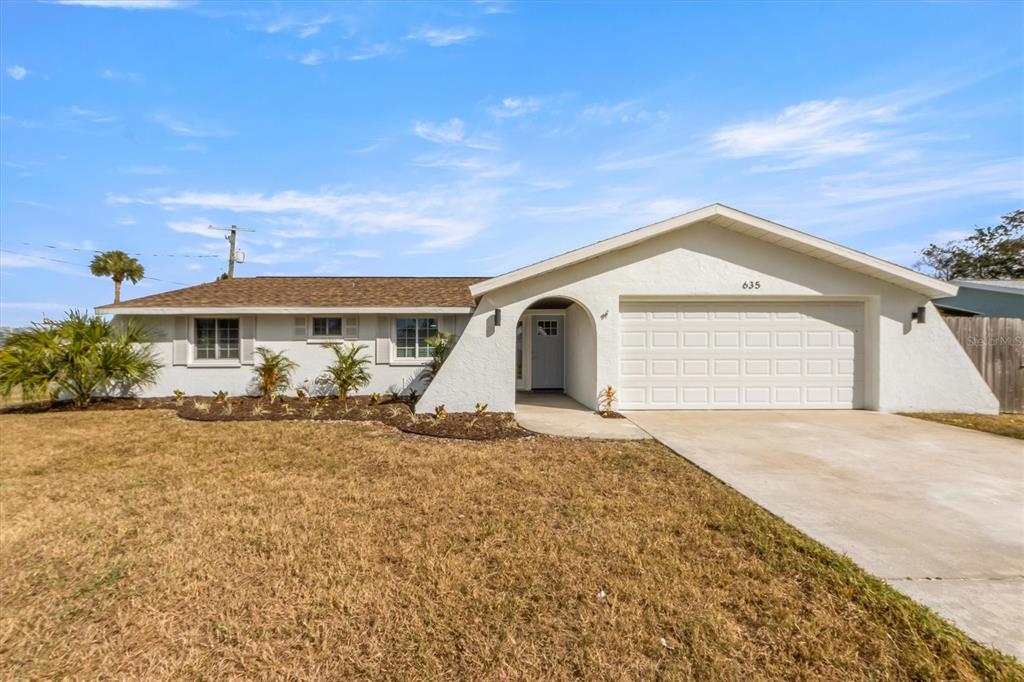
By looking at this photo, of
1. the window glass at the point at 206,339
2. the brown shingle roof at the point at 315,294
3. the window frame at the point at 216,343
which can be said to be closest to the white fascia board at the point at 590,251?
the brown shingle roof at the point at 315,294

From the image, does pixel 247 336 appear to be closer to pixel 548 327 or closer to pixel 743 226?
pixel 548 327

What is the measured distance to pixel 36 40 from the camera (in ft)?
25.0

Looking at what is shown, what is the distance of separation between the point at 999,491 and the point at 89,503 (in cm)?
1015

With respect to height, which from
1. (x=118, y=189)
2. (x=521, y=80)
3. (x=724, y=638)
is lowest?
(x=724, y=638)

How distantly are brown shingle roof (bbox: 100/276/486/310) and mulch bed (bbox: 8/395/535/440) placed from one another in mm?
Answer: 2585

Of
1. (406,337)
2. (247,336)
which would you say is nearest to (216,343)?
(247,336)

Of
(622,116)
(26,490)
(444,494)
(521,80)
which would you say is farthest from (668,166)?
(26,490)

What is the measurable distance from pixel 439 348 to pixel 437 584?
29.1 feet

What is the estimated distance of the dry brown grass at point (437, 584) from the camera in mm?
2363

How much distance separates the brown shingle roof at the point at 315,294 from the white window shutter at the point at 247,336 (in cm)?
54

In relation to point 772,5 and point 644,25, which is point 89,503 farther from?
point 772,5

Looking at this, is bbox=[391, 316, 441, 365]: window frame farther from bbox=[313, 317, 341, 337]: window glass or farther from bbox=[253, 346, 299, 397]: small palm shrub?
bbox=[253, 346, 299, 397]: small palm shrub

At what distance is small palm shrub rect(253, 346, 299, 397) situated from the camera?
38.6ft

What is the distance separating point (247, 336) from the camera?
1209 cm
